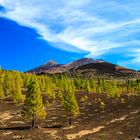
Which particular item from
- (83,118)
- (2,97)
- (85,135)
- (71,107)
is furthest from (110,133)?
(2,97)

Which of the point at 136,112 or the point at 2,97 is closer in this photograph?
the point at 136,112

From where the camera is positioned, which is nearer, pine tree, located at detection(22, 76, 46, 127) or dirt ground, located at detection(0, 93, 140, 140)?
dirt ground, located at detection(0, 93, 140, 140)

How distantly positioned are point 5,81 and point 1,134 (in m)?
87.4

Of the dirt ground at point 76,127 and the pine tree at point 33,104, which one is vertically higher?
the pine tree at point 33,104

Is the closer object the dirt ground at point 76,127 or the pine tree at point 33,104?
the dirt ground at point 76,127

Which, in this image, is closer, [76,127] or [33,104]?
[76,127]

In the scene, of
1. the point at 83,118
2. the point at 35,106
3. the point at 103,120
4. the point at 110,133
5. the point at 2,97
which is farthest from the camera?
the point at 2,97

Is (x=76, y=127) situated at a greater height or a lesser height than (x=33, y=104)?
lesser

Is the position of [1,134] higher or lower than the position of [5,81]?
lower

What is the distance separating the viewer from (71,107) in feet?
293

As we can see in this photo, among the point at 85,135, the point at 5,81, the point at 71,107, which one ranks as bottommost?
the point at 85,135

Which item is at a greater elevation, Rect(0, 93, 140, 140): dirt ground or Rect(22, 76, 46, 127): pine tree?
Rect(22, 76, 46, 127): pine tree

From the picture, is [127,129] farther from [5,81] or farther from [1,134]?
[5,81]

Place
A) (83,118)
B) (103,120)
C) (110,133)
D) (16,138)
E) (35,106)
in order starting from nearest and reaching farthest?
(16,138), (110,133), (35,106), (103,120), (83,118)
